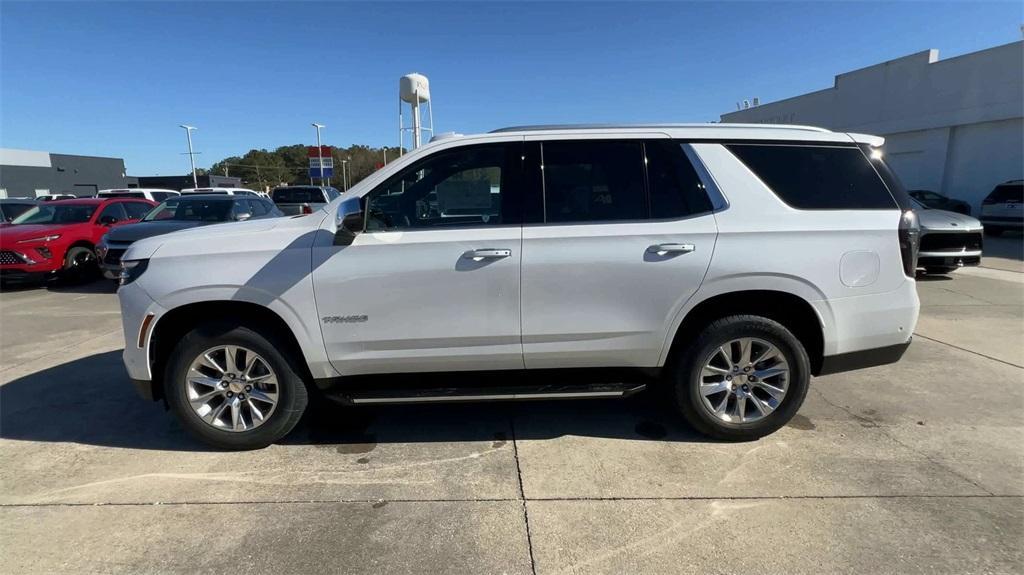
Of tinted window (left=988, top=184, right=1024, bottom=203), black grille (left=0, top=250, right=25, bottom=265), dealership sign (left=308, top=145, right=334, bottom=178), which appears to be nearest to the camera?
black grille (left=0, top=250, right=25, bottom=265)

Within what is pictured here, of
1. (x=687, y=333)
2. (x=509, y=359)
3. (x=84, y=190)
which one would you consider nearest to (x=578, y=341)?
(x=509, y=359)

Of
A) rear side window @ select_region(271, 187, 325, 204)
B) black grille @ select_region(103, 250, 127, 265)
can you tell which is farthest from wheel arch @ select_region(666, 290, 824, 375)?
rear side window @ select_region(271, 187, 325, 204)

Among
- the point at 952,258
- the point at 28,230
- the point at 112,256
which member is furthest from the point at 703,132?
the point at 28,230

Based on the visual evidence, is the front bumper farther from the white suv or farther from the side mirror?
the side mirror

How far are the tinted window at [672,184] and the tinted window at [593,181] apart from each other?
0.07m

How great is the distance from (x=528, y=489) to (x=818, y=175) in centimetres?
279

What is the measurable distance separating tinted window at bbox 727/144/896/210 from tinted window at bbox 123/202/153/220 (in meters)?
12.8

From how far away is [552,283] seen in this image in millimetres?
3344

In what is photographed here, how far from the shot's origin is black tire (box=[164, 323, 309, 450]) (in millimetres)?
3410

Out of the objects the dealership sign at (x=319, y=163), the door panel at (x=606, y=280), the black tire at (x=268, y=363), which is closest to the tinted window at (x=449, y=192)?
the door panel at (x=606, y=280)

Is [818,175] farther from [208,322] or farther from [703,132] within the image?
[208,322]

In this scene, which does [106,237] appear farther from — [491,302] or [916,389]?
[916,389]

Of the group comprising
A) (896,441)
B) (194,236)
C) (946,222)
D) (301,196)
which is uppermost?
(301,196)

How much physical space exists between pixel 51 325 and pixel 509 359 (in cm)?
708
